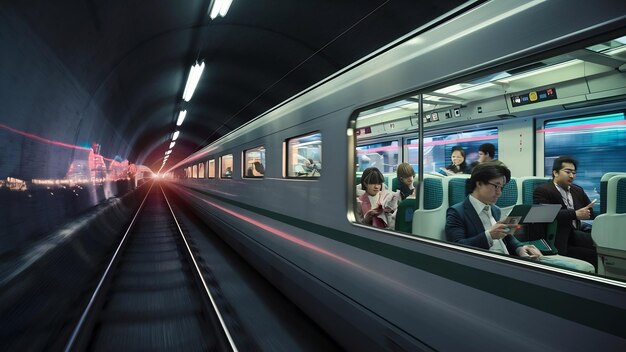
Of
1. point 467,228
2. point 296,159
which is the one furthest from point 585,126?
point 296,159

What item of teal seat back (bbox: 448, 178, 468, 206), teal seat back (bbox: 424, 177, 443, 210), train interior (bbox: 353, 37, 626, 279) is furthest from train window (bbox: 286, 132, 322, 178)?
teal seat back (bbox: 448, 178, 468, 206)

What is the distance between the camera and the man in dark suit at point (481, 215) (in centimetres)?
244

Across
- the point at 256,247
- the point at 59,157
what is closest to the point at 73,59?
the point at 59,157

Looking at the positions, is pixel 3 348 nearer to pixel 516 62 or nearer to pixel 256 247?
pixel 256 247

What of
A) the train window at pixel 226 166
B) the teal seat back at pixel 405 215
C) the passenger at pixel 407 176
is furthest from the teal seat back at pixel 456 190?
the train window at pixel 226 166

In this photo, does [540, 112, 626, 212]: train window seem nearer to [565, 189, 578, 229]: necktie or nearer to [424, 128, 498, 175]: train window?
[565, 189, 578, 229]: necktie

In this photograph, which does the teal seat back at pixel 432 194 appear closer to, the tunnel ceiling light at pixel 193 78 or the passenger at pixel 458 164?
the passenger at pixel 458 164

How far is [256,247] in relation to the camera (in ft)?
19.1

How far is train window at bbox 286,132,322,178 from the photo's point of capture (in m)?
3.82

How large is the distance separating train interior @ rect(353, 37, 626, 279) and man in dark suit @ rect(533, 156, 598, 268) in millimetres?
213

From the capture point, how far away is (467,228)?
2.52m

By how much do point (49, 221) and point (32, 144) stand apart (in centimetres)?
199

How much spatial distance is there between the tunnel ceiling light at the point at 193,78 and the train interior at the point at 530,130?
482cm

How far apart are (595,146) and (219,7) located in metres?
5.80
